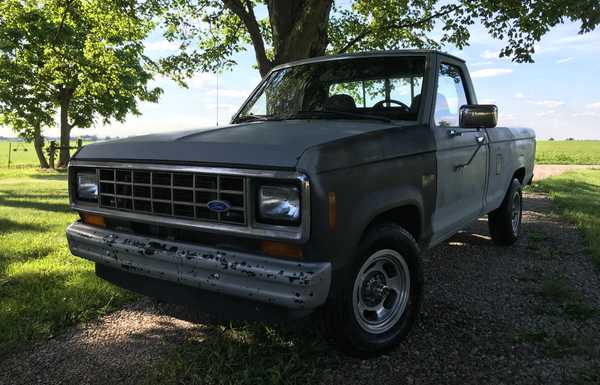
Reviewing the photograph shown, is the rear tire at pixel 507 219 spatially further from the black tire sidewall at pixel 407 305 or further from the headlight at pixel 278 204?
the headlight at pixel 278 204

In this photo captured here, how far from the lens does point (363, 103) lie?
370 centimetres

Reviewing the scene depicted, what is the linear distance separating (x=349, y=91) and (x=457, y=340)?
206 centimetres

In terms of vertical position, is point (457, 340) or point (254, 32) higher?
point (254, 32)

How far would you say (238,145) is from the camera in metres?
2.44

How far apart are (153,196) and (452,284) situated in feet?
9.33

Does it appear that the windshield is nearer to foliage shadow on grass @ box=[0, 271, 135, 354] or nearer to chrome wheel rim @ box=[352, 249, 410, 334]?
chrome wheel rim @ box=[352, 249, 410, 334]

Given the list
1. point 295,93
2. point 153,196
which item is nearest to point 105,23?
point 295,93

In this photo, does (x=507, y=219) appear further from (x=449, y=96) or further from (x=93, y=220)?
(x=93, y=220)

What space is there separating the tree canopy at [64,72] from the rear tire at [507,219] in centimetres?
1113

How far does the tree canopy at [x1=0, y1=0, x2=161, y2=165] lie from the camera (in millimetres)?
15422

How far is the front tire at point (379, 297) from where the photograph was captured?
2580 mm

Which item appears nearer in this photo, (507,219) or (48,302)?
(48,302)

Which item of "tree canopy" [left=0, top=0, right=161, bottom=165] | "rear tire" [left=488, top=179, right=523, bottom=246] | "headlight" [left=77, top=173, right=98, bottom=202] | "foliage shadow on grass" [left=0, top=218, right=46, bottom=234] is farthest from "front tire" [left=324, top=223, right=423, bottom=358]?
"tree canopy" [left=0, top=0, right=161, bottom=165]

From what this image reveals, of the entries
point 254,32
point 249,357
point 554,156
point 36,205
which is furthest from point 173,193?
point 554,156
